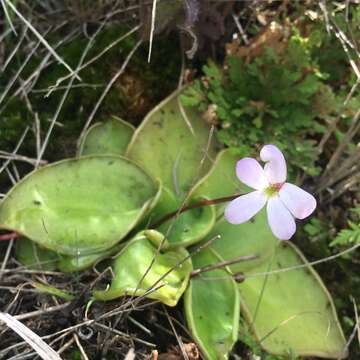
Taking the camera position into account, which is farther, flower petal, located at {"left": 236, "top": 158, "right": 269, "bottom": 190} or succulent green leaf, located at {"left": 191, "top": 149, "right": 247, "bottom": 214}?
succulent green leaf, located at {"left": 191, "top": 149, "right": 247, "bottom": 214}

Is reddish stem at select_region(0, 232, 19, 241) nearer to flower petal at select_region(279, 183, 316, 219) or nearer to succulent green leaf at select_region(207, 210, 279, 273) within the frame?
succulent green leaf at select_region(207, 210, 279, 273)

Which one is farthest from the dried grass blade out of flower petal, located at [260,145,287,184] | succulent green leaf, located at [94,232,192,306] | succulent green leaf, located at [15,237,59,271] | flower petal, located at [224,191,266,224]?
flower petal, located at [260,145,287,184]

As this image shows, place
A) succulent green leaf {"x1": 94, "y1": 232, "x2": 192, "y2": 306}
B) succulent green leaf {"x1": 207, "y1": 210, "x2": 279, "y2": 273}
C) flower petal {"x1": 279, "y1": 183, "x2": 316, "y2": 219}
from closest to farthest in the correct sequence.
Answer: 1. flower petal {"x1": 279, "y1": 183, "x2": 316, "y2": 219}
2. succulent green leaf {"x1": 94, "y1": 232, "x2": 192, "y2": 306}
3. succulent green leaf {"x1": 207, "y1": 210, "x2": 279, "y2": 273}

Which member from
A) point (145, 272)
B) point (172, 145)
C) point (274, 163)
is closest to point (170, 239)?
point (145, 272)

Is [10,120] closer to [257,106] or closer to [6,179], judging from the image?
[6,179]

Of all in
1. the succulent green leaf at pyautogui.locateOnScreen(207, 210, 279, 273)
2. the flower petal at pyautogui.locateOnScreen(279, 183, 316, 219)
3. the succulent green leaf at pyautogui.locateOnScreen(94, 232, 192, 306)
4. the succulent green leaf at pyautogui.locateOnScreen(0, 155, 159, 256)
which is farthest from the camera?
the succulent green leaf at pyautogui.locateOnScreen(207, 210, 279, 273)

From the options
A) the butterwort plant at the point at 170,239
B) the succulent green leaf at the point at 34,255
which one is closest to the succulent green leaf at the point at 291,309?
the butterwort plant at the point at 170,239

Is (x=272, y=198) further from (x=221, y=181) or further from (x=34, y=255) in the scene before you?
(x=34, y=255)

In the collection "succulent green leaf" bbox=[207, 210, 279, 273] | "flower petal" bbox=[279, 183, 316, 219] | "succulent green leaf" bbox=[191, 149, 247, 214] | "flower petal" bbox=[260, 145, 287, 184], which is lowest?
"succulent green leaf" bbox=[207, 210, 279, 273]
